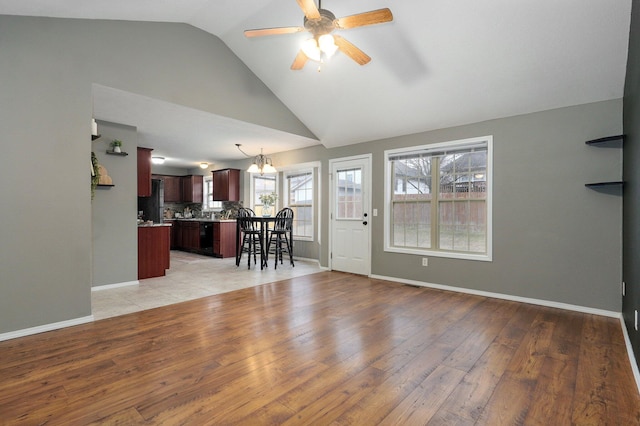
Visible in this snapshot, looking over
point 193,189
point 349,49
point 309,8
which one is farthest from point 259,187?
point 309,8

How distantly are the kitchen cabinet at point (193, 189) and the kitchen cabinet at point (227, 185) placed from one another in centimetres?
109

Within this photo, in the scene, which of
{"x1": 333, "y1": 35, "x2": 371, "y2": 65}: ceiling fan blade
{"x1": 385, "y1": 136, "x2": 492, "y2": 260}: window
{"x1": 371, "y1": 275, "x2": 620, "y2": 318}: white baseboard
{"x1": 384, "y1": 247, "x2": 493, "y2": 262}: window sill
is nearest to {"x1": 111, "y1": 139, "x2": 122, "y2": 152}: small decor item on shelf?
{"x1": 333, "y1": 35, "x2": 371, "y2": 65}: ceiling fan blade

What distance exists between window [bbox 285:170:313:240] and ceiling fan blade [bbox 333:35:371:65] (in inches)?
154

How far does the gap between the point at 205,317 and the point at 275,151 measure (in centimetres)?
429

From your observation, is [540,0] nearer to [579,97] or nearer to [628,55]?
[628,55]

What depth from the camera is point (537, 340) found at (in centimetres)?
263

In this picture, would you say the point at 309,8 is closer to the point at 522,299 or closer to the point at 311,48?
the point at 311,48

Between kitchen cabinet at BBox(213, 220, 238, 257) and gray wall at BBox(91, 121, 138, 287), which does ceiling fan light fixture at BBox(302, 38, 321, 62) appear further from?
kitchen cabinet at BBox(213, 220, 238, 257)

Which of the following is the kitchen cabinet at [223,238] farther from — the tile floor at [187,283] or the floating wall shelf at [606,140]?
the floating wall shelf at [606,140]

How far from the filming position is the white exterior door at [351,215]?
5.24 m

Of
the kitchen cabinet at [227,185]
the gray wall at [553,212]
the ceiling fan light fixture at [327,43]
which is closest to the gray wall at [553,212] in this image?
the gray wall at [553,212]

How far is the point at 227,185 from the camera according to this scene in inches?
303

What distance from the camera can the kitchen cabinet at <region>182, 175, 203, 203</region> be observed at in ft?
28.7

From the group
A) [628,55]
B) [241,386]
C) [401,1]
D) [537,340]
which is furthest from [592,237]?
[241,386]
